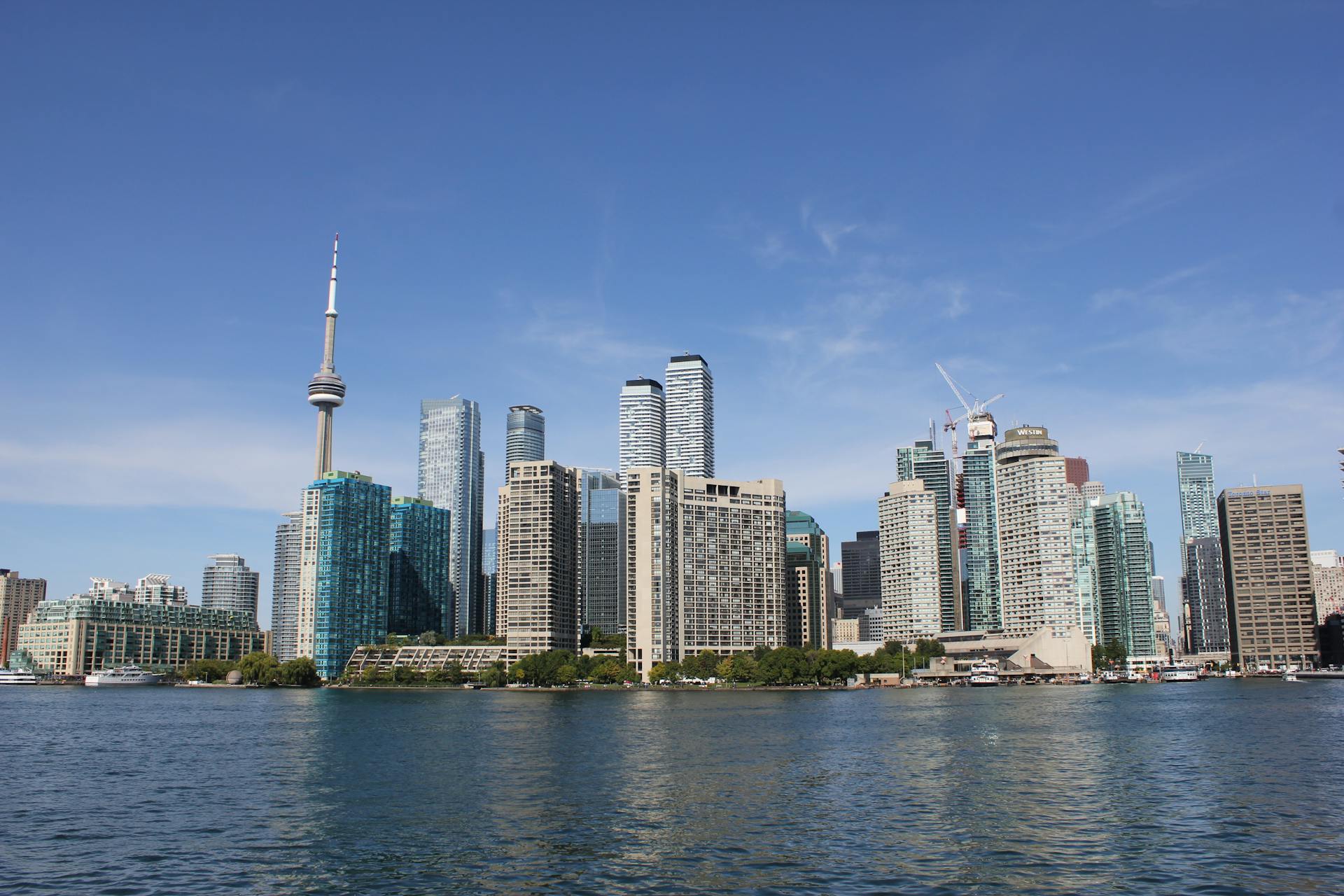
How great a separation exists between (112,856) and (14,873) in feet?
15.8

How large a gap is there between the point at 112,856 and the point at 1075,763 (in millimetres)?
71353

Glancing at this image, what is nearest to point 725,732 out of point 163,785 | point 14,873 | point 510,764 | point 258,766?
point 510,764

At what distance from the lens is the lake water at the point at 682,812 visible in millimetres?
49531

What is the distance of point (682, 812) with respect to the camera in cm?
6669

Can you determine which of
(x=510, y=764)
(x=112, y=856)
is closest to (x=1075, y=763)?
(x=510, y=764)

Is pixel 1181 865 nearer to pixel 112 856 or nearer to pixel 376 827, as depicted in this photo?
pixel 376 827

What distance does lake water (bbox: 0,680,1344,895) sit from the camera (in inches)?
1950

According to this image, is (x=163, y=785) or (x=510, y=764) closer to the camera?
(x=163, y=785)

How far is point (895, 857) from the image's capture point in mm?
53188

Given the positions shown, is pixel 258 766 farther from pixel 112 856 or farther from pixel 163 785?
pixel 112 856

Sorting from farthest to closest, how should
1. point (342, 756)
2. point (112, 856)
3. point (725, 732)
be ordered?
point (725, 732) < point (342, 756) < point (112, 856)

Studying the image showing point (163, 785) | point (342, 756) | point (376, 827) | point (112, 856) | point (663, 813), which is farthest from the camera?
point (342, 756)

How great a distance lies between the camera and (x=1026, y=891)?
1828 inches

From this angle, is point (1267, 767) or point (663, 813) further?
point (1267, 767)
